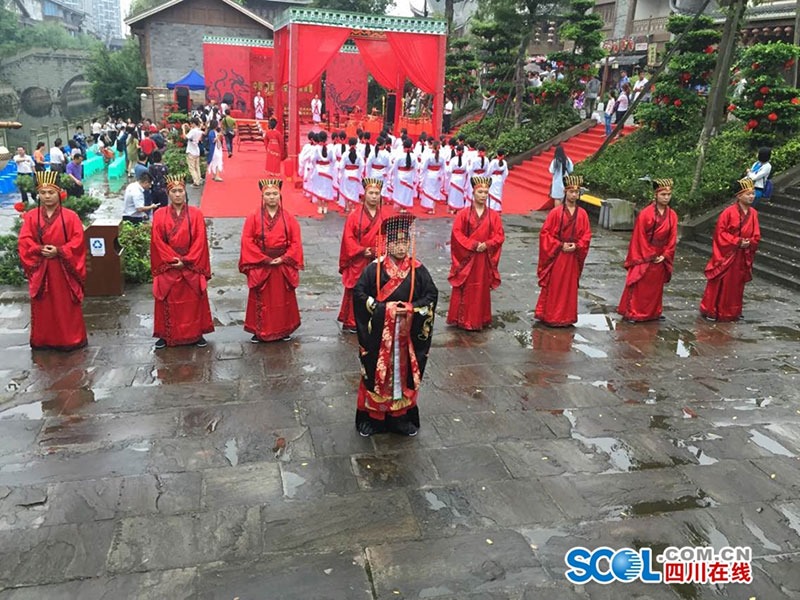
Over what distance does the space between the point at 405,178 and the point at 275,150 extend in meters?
5.31

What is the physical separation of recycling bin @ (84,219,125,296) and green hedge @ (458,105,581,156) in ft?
40.3

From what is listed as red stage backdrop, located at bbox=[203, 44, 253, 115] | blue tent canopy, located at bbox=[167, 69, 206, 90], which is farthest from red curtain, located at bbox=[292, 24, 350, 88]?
blue tent canopy, located at bbox=[167, 69, 206, 90]

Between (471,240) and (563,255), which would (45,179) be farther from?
(563,255)

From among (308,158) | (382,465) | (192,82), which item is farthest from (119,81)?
(382,465)

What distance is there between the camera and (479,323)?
7.59m

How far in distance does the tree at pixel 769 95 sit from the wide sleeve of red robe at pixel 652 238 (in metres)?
7.11

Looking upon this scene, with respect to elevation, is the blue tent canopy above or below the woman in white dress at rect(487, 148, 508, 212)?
above

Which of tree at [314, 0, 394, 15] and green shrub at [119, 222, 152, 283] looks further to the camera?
tree at [314, 0, 394, 15]

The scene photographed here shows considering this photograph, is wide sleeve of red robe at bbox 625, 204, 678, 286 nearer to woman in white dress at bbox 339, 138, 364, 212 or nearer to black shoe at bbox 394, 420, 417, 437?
black shoe at bbox 394, 420, 417, 437

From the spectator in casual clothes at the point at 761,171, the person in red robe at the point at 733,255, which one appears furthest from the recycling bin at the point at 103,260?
the spectator in casual clothes at the point at 761,171

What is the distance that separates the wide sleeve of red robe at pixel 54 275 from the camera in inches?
250

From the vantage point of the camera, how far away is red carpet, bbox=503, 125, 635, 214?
15951 millimetres

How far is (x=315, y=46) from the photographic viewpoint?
15.8 metres

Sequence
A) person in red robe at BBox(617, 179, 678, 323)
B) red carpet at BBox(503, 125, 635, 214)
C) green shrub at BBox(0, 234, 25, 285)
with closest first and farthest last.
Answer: person in red robe at BBox(617, 179, 678, 323) → green shrub at BBox(0, 234, 25, 285) → red carpet at BBox(503, 125, 635, 214)
